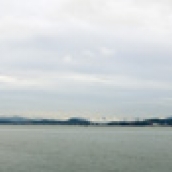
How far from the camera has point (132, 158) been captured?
63.7m

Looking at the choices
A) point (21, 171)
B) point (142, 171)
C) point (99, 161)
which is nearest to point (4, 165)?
point (21, 171)

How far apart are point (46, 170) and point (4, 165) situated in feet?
24.2

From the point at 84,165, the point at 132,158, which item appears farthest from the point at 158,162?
the point at 84,165

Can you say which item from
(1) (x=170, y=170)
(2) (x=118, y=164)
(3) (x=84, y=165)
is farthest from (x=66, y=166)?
(1) (x=170, y=170)

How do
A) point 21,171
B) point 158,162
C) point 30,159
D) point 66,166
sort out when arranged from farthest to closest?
point 30,159 → point 158,162 → point 66,166 → point 21,171

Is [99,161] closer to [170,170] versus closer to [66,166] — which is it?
[66,166]

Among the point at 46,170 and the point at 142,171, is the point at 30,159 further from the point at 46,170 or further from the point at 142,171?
the point at 142,171

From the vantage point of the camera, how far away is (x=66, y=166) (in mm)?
54781

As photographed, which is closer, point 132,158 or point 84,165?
point 84,165

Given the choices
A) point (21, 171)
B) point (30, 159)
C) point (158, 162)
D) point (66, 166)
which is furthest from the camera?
point (30, 159)

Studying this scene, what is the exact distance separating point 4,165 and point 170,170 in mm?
19596

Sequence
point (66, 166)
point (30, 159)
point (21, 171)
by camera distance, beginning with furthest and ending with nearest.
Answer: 1. point (30, 159)
2. point (66, 166)
3. point (21, 171)

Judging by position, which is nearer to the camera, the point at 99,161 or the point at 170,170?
the point at 170,170

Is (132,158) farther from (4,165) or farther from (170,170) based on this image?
(4,165)
